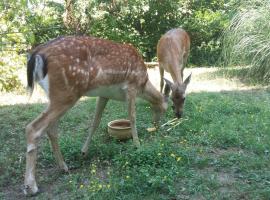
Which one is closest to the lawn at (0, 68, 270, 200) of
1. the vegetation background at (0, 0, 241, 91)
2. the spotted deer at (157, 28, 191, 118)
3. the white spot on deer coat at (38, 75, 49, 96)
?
the spotted deer at (157, 28, 191, 118)

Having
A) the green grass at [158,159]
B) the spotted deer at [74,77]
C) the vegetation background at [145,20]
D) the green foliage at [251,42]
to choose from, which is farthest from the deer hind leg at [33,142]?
the vegetation background at [145,20]

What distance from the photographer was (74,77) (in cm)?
516

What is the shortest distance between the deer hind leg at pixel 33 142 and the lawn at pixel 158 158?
0.14 metres

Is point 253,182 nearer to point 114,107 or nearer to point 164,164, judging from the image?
point 164,164

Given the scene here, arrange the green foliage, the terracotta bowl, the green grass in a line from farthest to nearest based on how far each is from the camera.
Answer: the green foliage → the terracotta bowl → the green grass

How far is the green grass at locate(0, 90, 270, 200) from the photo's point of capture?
4.66 meters

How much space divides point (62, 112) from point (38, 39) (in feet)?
29.8

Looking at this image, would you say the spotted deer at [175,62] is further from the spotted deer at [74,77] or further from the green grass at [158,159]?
the spotted deer at [74,77]

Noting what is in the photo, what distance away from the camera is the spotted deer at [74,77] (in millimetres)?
5008

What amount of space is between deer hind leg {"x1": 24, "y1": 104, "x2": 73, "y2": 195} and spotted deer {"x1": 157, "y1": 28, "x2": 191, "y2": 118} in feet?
8.61

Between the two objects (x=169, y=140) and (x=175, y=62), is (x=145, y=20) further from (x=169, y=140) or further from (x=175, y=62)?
(x=169, y=140)

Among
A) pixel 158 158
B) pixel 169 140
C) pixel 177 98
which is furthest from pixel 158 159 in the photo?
pixel 177 98

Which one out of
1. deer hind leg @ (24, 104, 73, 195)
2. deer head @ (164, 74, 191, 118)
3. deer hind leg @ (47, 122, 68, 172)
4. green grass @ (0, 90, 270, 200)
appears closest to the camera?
green grass @ (0, 90, 270, 200)

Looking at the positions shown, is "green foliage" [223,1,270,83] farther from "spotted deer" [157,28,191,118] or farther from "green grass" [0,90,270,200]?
"green grass" [0,90,270,200]
